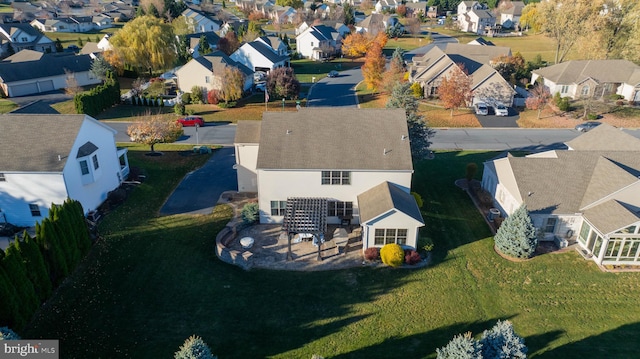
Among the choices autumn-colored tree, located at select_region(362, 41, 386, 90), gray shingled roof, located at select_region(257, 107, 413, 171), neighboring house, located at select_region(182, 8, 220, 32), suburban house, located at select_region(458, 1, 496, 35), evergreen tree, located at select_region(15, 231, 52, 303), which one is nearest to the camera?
evergreen tree, located at select_region(15, 231, 52, 303)

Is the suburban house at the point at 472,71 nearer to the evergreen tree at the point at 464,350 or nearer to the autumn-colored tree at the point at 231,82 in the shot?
the autumn-colored tree at the point at 231,82

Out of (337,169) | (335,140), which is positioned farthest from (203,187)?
(337,169)

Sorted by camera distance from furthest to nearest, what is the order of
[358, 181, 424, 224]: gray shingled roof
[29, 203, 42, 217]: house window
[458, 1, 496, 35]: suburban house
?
1. [458, 1, 496, 35]: suburban house
2. [29, 203, 42, 217]: house window
3. [358, 181, 424, 224]: gray shingled roof

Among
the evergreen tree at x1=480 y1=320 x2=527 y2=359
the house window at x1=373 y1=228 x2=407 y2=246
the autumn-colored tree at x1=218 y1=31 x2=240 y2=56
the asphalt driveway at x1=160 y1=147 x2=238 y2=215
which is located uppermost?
the autumn-colored tree at x1=218 y1=31 x2=240 y2=56

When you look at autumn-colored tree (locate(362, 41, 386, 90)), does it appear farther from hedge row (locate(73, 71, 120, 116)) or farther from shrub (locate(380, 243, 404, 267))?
shrub (locate(380, 243, 404, 267))

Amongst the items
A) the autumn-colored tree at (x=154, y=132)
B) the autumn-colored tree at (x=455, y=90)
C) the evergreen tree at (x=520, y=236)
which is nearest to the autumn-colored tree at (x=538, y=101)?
the autumn-colored tree at (x=455, y=90)

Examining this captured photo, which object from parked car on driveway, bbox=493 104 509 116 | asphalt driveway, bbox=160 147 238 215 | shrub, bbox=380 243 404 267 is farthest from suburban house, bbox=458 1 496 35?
shrub, bbox=380 243 404 267

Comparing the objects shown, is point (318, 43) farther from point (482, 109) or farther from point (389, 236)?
point (389, 236)
